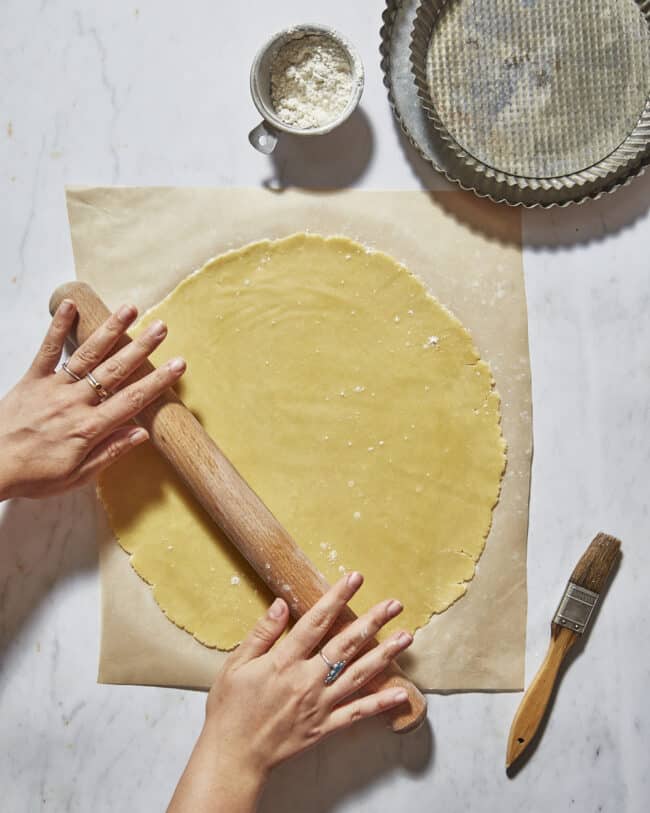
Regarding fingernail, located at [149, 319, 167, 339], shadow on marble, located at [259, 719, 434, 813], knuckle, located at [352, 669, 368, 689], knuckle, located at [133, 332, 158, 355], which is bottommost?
shadow on marble, located at [259, 719, 434, 813]

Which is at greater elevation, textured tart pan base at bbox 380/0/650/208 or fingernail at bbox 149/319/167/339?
textured tart pan base at bbox 380/0/650/208

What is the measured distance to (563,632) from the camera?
1.37 meters

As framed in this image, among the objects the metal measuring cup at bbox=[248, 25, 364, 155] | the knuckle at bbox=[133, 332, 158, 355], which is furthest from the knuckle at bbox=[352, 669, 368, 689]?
the metal measuring cup at bbox=[248, 25, 364, 155]

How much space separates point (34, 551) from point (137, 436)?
326 mm

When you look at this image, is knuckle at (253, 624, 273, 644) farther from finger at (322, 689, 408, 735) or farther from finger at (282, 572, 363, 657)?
finger at (322, 689, 408, 735)

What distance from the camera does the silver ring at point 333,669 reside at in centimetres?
124

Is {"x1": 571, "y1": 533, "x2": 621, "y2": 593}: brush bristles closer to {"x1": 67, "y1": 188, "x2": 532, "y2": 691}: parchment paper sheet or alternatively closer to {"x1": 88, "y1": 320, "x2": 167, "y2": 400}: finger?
{"x1": 67, "y1": 188, "x2": 532, "y2": 691}: parchment paper sheet

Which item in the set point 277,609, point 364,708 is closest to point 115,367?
point 277,609

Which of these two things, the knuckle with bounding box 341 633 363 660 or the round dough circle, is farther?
the round dough circle

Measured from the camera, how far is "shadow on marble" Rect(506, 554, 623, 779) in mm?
1394

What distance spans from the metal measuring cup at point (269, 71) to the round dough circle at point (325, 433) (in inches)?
7.3

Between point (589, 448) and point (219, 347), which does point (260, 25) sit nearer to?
point (219, 347)

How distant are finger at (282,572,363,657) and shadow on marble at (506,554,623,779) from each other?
1.33ft

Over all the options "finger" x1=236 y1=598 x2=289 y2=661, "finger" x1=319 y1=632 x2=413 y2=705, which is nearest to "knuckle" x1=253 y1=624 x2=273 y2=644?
"finger" x1=236 y1=598 x2=289 y2=661
